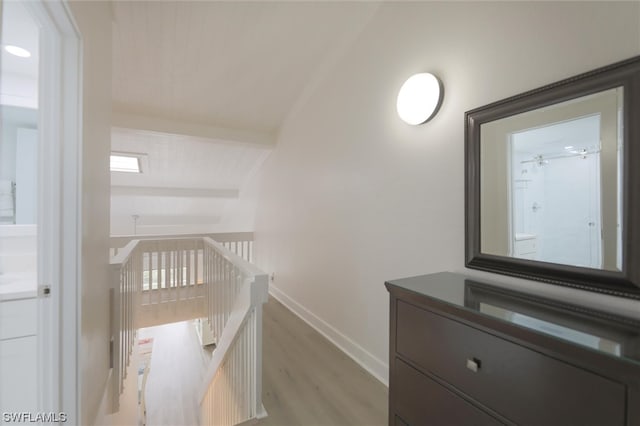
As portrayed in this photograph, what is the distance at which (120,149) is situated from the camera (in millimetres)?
3418

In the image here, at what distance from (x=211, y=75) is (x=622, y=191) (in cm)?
293

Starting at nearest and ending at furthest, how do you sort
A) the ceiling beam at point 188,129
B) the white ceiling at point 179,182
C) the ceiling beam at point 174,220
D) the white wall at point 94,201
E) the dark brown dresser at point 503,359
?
the dark brown dresser at point 503,359 → the white wall at point 94,201 → the ceiling beam at point 188,129 → the white ceiling at point 179,182 → the ceiling beam at point 174,220

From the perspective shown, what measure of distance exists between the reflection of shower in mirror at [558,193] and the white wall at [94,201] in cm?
194

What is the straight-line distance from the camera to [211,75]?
256 cm

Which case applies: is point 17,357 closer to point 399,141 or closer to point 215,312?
point 215,312

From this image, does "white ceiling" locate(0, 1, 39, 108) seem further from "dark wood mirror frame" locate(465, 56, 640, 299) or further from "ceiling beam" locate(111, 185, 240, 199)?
"ceiling beam" locate(111, 185, 240, 199)

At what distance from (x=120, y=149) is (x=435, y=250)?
389 cm

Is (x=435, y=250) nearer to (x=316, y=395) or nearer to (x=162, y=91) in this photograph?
(x=316, y=395)

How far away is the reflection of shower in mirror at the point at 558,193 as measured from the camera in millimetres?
971

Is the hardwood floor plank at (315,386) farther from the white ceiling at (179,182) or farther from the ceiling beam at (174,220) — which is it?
the ceiling beam at (174,220)

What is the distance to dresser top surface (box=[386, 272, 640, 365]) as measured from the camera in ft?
2.26

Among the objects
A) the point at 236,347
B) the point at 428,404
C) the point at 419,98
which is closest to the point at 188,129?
the point at 236,347

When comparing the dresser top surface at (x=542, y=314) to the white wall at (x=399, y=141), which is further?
the white wall at (x=399, y=141)

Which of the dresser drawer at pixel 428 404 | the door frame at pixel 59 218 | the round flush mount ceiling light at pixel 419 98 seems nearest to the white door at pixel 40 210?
the door frame at pixel 59 218
